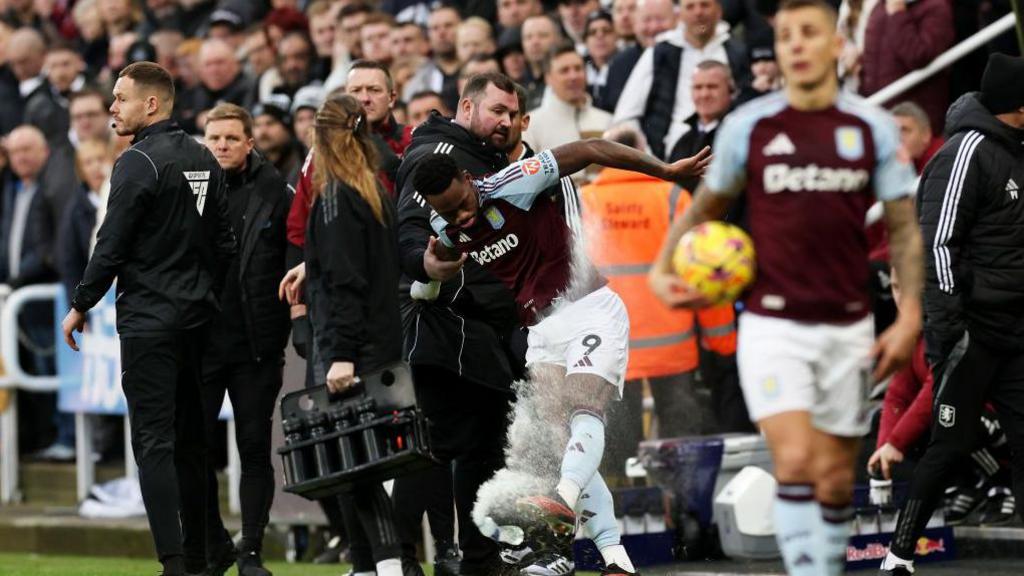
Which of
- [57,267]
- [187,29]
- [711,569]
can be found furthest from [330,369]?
[187,29]

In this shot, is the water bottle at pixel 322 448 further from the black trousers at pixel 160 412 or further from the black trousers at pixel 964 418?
the black trousers at pixel 964 418

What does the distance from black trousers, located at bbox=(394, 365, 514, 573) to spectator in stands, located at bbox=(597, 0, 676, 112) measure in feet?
16.0

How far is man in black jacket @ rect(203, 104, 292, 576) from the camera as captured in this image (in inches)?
417

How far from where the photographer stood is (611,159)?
29.1 ft

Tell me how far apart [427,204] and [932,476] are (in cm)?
289

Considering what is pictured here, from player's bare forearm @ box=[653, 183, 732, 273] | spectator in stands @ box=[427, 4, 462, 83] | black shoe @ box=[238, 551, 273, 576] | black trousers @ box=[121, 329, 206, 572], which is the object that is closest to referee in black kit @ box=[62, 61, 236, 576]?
black trousers @ box=[121, 329, 206, 572]

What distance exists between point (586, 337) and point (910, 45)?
508 cm

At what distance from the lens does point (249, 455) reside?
1063 centimetres

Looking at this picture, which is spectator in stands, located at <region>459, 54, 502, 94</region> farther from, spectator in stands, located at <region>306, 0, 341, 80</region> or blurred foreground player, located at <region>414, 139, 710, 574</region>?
blurred foreground player, located at <region>414, 139, 710, 574</region>

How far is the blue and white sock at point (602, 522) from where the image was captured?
9.17 m

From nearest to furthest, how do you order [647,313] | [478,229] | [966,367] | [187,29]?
[478,229] < [966,367] < [647,313] < [187,29]

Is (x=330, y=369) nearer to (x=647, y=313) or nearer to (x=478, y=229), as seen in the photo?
(x=478, y=229)

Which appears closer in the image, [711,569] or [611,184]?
[711,569]

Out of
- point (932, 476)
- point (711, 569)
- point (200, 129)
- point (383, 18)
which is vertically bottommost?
point (711, 569)
